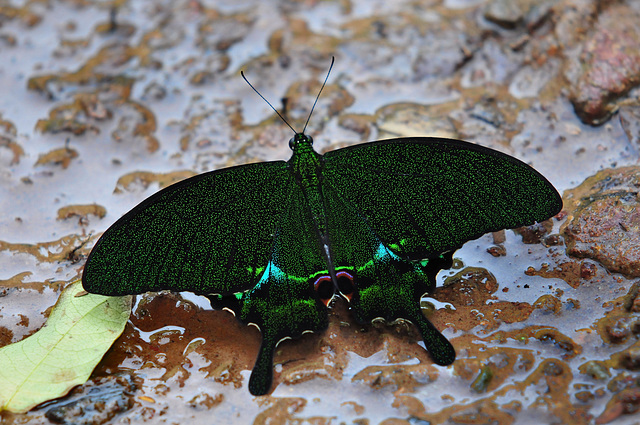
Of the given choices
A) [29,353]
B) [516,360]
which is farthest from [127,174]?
[516,360]

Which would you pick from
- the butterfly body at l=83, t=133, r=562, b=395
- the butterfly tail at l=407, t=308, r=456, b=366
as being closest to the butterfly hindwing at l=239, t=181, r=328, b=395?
the butterfly body at l=83, t=133, r=562, b=395

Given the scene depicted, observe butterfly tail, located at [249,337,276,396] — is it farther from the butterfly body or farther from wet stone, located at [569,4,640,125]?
wet stone, located at [569,4,640,125]

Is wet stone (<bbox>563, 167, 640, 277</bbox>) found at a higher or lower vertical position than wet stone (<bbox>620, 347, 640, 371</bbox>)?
higher

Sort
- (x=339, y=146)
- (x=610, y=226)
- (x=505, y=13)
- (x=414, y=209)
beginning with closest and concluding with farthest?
1. (x=414, y=209)
2. (x=610, y=226)
3. (x=339, y=146)
4. (x=505, y=13)

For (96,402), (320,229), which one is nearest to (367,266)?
(320,229)

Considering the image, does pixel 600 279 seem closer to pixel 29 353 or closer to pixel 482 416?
pixel 482 416

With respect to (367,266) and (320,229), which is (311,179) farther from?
(367,266)
